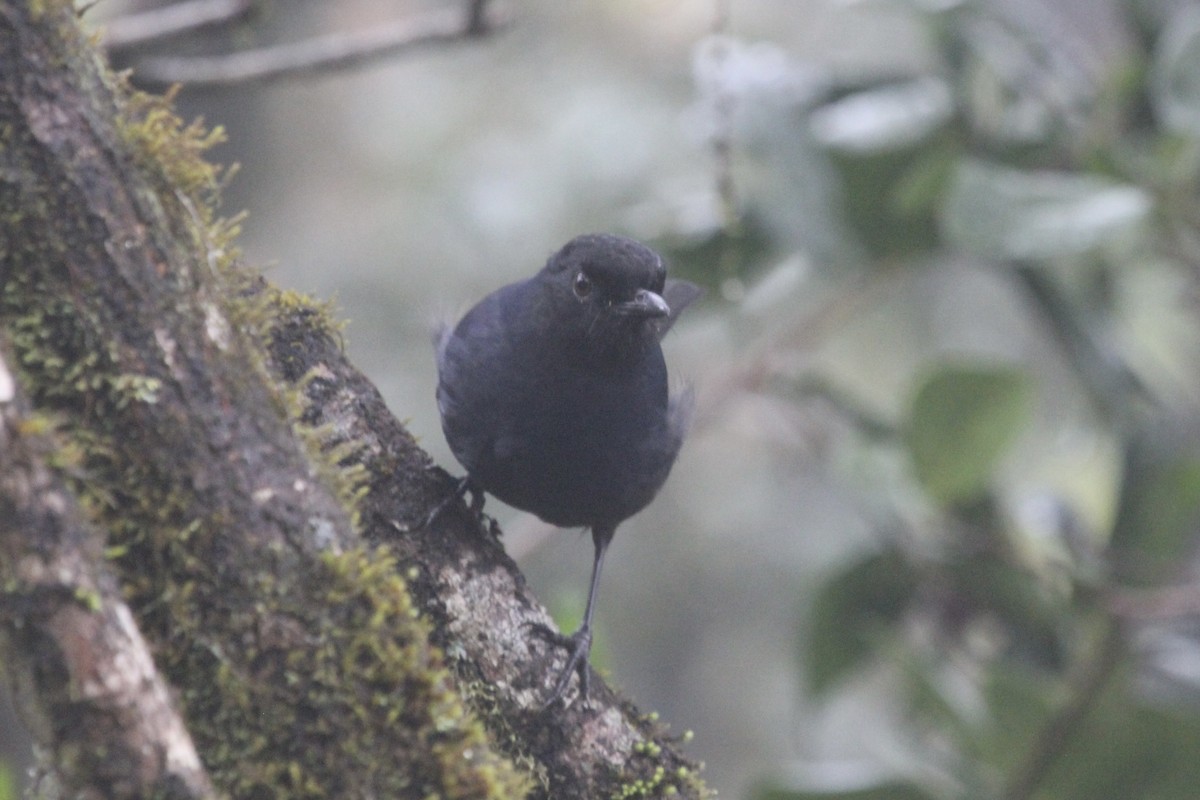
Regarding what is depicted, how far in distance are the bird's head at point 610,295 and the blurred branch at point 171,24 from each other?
163 cm

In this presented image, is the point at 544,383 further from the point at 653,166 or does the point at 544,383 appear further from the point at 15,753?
the point at 653,166

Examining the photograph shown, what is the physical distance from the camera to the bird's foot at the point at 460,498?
249 cm

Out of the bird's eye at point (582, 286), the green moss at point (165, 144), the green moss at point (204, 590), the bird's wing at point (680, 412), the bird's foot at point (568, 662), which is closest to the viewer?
the green moss at point (204, 590)

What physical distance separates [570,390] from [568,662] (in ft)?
3.57

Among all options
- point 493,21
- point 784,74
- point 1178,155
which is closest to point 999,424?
point 1178,155

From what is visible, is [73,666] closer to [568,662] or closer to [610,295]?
[568,662]

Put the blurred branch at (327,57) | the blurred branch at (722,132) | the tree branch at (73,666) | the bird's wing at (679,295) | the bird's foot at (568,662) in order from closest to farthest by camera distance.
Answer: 1. the tree branch at (73,666)
2. the bird's foot at (568,662)
3. the blurred branch at (722,132)
4. the blurred branch at (327,57)
5. the bird's wing at (679,295)

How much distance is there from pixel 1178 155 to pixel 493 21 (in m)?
2.43

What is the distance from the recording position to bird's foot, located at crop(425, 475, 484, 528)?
2486mm

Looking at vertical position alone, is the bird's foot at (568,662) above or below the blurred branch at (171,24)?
below

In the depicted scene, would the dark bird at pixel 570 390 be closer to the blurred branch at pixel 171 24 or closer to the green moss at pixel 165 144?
the green moss at pixel 165 144

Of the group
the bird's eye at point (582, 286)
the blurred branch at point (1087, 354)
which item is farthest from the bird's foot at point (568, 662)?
the blurred branch at point (1087, 354)

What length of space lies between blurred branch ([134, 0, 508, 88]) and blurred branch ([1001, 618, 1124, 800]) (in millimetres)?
2913

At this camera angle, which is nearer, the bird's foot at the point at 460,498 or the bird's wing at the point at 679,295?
the bird's foot at the point at 460,498
